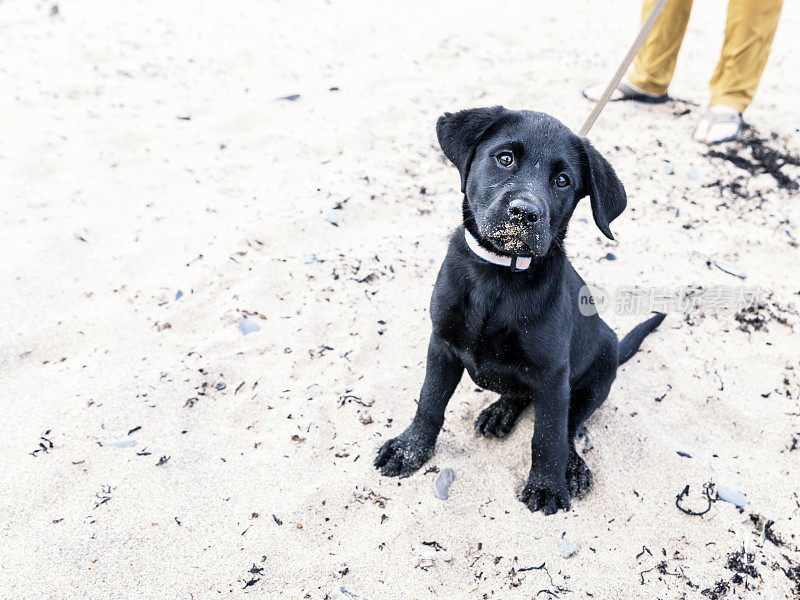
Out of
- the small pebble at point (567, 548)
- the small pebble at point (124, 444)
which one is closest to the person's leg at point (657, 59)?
the small pebble at point (567, 548)

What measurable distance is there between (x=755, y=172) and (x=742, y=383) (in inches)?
93.8

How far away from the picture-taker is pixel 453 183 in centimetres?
454

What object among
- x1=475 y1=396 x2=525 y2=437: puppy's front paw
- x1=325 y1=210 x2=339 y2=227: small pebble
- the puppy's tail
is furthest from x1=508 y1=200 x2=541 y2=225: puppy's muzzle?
x1=325 y1=210 x2=339 y2=227: small pebble

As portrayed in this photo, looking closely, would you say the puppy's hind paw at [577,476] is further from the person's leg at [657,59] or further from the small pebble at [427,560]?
the person's leg at [657,59]

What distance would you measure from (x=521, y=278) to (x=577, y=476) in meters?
0.93

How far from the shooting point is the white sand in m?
2.28

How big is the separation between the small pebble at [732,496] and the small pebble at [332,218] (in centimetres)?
261

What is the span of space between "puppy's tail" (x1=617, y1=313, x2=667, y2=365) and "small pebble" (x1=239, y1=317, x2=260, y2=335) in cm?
186

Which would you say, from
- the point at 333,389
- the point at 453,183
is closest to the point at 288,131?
the point at 453,183

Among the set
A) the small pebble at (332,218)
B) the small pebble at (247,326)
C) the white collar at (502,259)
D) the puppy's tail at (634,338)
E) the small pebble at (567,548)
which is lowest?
the small pebble at (567,548)

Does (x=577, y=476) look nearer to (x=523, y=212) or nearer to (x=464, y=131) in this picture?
(x=523, y=212)

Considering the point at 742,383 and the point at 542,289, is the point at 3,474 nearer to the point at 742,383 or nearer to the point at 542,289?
the point at 542,289

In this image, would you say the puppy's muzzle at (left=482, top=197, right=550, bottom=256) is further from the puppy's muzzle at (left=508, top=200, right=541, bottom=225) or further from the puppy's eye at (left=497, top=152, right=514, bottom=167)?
the puppy's eye at (left=497, top=152, right=514, bottom=167)

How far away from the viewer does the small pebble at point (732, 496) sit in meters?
2.51
